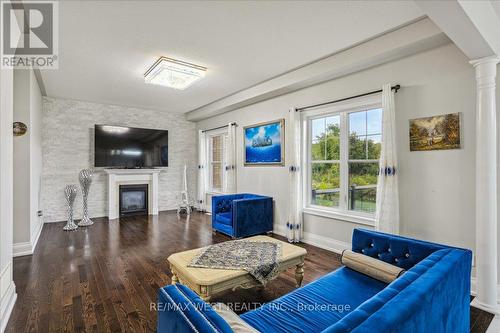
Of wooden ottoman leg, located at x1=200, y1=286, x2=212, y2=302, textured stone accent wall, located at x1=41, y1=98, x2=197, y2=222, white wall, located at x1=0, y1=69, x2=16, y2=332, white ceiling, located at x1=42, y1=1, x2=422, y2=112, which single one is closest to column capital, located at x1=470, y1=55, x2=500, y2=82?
white ceiling, located at x1=42, y1=1, x2=422, y2=112

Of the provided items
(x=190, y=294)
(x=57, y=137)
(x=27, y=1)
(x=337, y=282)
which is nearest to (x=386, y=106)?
(x=337, y=282)

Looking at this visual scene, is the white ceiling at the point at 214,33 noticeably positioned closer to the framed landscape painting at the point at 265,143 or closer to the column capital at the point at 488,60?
the column capital at the point at 488,60

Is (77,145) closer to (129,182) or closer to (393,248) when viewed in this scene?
(129,182)

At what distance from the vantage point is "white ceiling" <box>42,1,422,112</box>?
2432 millimetres

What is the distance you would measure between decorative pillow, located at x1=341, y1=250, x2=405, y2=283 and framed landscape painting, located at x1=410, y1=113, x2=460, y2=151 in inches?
64.5

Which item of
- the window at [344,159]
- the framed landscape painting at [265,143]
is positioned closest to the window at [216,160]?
the framed landscape painting at [265,143]

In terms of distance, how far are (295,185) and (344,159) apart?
3.05 ft

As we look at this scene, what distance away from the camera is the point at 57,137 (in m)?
5.76

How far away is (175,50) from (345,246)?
3.64 meters

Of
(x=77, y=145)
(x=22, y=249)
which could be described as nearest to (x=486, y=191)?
(x=22, y=249)

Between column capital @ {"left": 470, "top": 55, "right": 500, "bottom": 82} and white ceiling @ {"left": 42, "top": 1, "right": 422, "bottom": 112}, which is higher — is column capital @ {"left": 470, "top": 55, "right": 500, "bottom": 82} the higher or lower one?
the lower one

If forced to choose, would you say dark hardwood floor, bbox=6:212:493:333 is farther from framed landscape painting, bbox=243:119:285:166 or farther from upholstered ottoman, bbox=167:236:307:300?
framed landscape painting, bbox=243:119:285:166

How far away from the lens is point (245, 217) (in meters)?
4.46

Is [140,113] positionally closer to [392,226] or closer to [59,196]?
[59,196]
